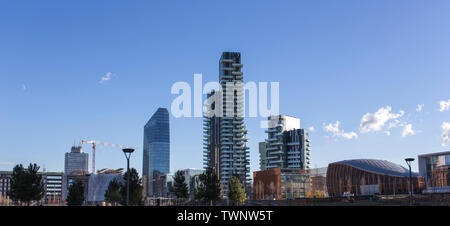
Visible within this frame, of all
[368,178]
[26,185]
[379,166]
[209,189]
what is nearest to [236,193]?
[209,189]

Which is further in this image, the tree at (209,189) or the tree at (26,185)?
the tree at (209,189)

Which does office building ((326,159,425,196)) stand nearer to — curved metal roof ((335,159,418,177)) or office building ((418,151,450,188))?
curved metal roof ((335,159,418,177))

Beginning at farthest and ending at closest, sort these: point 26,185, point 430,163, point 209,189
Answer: point 430,163
point 209,189
point 26,185

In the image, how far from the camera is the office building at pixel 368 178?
162500 mm

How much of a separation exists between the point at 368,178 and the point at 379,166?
24.7ft

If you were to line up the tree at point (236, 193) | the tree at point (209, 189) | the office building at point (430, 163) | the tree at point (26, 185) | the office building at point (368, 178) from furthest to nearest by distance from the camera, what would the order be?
the office building at point (368, 178)
the office building at point (430, 163)
the tree at point (236, 193)
the tree at point (209, 189)
the tree at point (26, 185)

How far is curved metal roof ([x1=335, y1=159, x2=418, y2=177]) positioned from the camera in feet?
561

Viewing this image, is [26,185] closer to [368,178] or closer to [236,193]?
[236,193]

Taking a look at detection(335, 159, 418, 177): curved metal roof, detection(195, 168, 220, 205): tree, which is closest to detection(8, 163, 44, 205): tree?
detection(195, 168, 220, 205): tree

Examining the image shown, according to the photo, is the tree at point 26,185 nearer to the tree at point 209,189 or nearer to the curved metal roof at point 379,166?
the tree at point 209,189

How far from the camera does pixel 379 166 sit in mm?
177000

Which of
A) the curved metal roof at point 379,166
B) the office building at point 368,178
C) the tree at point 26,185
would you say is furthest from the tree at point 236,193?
the curved metal roof at point 379,166
